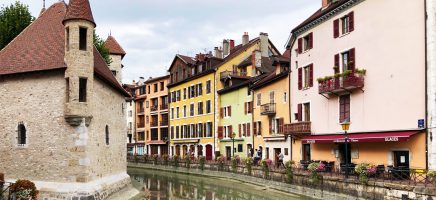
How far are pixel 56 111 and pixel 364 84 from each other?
1661cm

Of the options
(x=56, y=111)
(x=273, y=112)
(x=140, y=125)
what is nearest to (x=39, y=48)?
(x=56, y=111)

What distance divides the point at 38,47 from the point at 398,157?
19381 millimetres

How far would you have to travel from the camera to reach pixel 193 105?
60219mm

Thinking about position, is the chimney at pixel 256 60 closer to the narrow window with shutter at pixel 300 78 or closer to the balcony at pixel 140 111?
the narrow window with shutter at pixel 300 78

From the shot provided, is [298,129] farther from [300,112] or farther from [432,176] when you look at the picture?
[432,176]

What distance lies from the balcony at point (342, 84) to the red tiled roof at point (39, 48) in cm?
1552

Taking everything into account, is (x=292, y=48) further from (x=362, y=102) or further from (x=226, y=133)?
(x=226, y=133)

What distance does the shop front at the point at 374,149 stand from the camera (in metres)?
23.1

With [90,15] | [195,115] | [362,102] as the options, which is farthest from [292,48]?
[195,115]

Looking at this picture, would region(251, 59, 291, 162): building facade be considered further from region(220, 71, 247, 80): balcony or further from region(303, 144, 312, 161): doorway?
region(220, 71, 247, 80): balcony

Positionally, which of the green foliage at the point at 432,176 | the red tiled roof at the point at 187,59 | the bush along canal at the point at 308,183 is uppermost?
the red tiled roof at the point at 187,59

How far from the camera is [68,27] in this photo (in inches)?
881

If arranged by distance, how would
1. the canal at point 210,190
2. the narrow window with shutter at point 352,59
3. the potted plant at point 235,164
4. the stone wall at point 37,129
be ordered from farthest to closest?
the potted plant at point 235,164 < the canal at point 210,190 < the narrow window with shutter at point 352,59 < the stone wall at point 37,129

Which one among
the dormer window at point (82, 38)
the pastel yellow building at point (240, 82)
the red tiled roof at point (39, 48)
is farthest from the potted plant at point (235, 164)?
the dormer window at point (82, 38)
